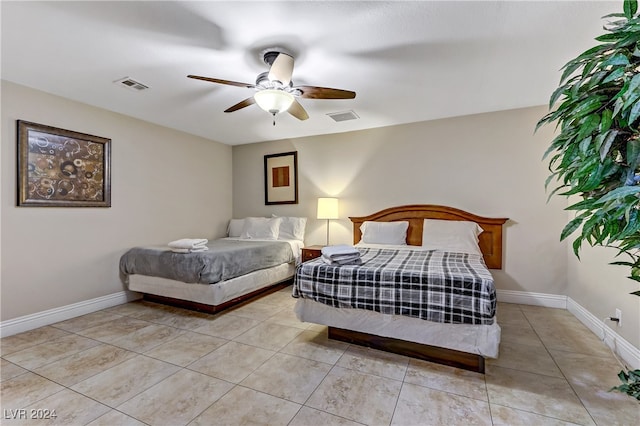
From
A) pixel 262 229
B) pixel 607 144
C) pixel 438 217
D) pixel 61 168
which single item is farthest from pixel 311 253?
pixel 607 144

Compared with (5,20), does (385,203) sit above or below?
below

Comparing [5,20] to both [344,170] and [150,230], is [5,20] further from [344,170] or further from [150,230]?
[344,170]

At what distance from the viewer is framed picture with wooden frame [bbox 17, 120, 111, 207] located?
2846 mm

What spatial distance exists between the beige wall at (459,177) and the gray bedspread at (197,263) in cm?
144

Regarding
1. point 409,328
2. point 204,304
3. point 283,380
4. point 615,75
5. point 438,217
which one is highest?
point 615,75

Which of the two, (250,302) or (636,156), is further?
(250,302)

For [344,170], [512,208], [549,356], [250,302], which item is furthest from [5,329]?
[512,208]

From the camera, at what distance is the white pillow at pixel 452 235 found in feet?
11.5

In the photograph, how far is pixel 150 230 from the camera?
401cm

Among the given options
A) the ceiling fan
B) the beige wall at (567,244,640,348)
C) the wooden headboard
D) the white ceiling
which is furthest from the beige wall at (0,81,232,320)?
the beige wall at (567,244,640,348)

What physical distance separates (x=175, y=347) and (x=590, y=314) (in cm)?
394

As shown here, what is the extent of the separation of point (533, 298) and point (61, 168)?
222 inches

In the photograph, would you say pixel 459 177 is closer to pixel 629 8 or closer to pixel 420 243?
pixel 420 243

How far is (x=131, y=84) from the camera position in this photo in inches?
112
